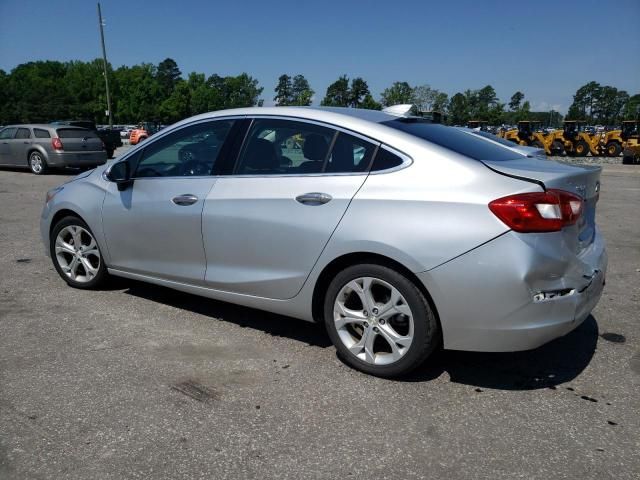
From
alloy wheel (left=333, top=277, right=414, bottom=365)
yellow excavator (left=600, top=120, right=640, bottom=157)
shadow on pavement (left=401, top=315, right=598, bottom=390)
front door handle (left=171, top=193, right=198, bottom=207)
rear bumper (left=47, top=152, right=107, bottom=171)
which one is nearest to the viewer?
alloy wheel (left=333, top=277, right=414, bottom=365)

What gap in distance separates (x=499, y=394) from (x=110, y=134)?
21.7 m

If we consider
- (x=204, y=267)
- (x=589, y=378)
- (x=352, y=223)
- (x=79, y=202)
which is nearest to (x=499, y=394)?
(x=589, y=378)

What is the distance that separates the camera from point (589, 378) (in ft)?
10.7

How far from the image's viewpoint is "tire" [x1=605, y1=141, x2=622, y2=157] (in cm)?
2811

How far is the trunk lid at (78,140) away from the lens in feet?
51.5

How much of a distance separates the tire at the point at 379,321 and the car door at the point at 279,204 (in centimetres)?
28

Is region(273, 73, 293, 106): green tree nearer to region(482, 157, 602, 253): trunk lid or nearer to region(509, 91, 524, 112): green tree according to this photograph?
region(509, 91, 524, 112): green tree

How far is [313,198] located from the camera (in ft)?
10.8

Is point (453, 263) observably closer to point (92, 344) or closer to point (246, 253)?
point (246, 253)

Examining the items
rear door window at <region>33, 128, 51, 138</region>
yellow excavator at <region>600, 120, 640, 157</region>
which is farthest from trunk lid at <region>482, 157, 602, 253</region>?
yellow excavator at <region>600, 120, 640, 157</region>

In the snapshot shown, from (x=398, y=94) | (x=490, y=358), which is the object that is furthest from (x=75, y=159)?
(x=398, y=94)

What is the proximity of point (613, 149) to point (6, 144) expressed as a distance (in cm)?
2773

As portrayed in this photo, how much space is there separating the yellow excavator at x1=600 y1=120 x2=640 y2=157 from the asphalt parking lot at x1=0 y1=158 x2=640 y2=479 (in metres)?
27.0

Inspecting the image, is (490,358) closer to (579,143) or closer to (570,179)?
(570,179)
